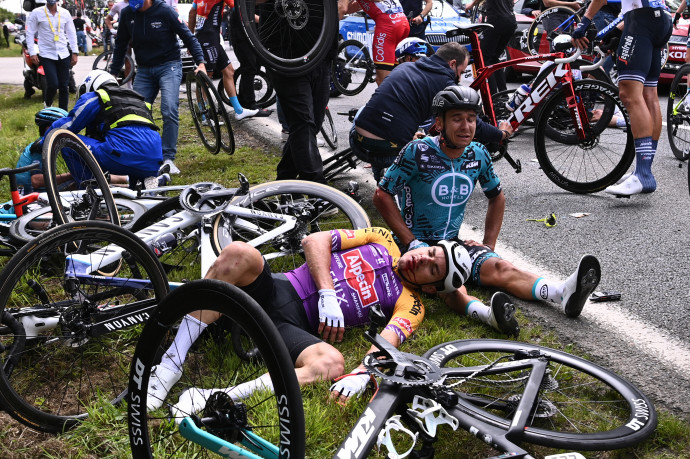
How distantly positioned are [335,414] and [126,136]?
383cm

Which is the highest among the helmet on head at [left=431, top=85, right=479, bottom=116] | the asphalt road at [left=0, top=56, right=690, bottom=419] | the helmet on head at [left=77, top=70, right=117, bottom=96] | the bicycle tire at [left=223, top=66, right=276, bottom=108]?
the helmet on head at [left=431, top=85, right=479, bottom=116]

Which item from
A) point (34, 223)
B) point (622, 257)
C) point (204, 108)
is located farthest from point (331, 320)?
point (204, 108)

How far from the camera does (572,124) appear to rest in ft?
20.9

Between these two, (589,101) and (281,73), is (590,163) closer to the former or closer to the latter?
(589,101)

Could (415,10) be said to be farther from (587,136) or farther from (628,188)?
(628,188)

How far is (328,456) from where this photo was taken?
2867 mm

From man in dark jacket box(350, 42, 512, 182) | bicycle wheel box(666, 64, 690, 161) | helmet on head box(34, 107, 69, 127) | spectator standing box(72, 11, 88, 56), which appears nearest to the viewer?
man in dark jacket box(350, 42, 512, 182)

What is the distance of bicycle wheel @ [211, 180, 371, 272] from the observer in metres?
4.66

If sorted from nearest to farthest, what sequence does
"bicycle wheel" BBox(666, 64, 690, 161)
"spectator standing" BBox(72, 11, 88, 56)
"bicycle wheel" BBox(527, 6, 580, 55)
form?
"bicycle wheel" BBox(666, 64, 690, 161) → "bicycle wheel" BBox(527, 6, 580, 55) → "spectator standing" BBox(72, 11, 88, 56)

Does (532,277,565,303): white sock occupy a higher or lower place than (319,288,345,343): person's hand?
lower

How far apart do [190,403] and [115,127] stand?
3986 millimetres

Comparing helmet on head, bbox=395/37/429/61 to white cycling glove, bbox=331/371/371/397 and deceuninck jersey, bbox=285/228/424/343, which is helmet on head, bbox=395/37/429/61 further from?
white cycling glove, bbox=331/371/371/397

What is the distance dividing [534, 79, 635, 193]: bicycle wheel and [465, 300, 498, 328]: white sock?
8.95 ft

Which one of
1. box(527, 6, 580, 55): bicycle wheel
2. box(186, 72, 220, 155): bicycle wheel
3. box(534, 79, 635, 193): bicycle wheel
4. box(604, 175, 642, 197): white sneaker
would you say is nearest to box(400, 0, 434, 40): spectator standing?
box(527, 6, 580, 55): bicycle wheel
